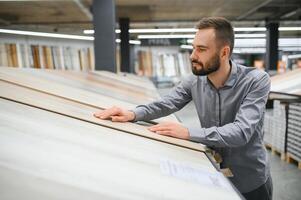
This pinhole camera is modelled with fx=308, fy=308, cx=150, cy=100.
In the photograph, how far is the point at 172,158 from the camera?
53.7 inches

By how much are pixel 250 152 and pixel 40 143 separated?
1.24m

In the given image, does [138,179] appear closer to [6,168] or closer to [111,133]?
[6,168]

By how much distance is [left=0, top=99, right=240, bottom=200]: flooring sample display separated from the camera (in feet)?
3.04

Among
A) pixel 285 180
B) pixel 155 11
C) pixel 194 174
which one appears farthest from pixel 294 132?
pixel 155 11

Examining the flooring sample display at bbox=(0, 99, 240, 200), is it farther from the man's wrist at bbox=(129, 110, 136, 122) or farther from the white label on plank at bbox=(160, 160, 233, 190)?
the man's wrist at bbox=(129, 110, 136, 122)

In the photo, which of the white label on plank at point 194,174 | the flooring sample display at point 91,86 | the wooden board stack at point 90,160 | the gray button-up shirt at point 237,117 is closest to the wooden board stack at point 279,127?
the flooring sample display at point 91,86

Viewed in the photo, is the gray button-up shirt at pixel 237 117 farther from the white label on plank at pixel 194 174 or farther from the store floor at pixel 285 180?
the store floor at pixel 285 180

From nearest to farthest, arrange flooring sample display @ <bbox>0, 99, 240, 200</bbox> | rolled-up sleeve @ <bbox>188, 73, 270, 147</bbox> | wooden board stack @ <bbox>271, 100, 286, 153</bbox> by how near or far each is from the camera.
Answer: flooring sample display @ <bbox>0, 99, 240, 200</bbox>
rolled-up sleeve @ <bbox>188, 73, 270, 147</bbox>
wooden board stack @ <bbox>271, 100, 286, 153</bbox>

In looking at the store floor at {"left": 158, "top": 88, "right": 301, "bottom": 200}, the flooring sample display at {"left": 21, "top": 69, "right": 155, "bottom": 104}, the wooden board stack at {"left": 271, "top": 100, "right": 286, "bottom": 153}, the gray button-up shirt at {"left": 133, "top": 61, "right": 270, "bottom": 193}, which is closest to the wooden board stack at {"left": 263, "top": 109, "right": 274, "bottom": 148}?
the wooden board stack at {"left": 271, "top": 100, "right": 286, "bottom": 153}

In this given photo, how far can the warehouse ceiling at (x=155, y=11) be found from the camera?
7176 millimetres

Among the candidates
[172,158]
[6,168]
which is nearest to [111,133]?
[172,158]

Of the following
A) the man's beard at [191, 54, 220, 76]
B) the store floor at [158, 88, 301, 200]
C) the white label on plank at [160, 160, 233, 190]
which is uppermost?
the man's beard at [191, 54, 220, 76]

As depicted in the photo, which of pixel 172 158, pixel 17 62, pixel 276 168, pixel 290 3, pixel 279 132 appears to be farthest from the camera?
pixel 17 62

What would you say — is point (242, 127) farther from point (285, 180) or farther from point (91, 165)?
point (285, 180)
